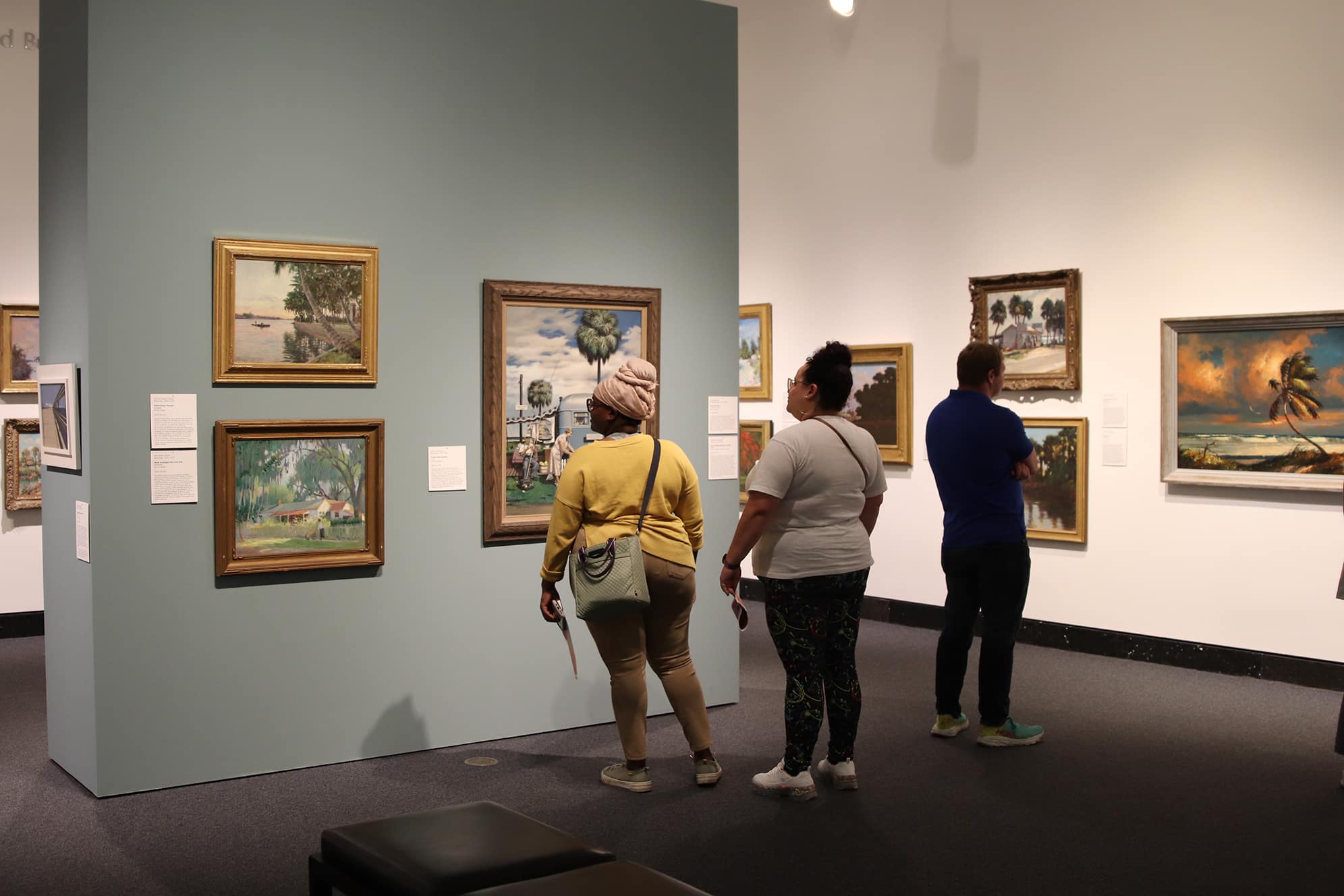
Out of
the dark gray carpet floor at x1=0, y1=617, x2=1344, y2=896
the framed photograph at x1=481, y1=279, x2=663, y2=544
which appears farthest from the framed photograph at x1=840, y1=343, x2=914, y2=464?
the framed photograph at x1=481, y1=279, x2=663, y2=544

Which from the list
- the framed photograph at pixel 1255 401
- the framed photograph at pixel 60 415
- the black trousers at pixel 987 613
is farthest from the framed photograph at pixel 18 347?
the framed photograph at pixel 1255 401

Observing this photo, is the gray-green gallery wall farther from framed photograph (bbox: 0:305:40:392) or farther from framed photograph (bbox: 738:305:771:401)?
framed photograph (bbox: 738:305:771:401)

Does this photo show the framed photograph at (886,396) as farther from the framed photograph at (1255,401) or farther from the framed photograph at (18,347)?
the framed photograph at (18,347)

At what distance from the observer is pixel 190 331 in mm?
5934

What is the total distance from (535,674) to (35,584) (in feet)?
16.6

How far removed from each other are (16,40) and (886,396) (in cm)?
752

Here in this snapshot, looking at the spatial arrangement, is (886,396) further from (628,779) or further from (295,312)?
(295,312)

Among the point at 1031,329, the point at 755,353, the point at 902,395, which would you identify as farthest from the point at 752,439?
the point at 1031,329

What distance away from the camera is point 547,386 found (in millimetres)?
6926

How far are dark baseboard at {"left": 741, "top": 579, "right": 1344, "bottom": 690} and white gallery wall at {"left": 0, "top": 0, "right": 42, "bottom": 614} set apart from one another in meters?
6.92

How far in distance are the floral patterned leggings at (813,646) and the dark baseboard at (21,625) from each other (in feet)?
22.2

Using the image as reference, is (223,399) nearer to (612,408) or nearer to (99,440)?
(99,440)

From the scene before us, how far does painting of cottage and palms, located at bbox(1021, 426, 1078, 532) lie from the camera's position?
30.7ft

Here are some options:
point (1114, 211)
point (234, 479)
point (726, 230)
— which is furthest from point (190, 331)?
point (1114, 211)
